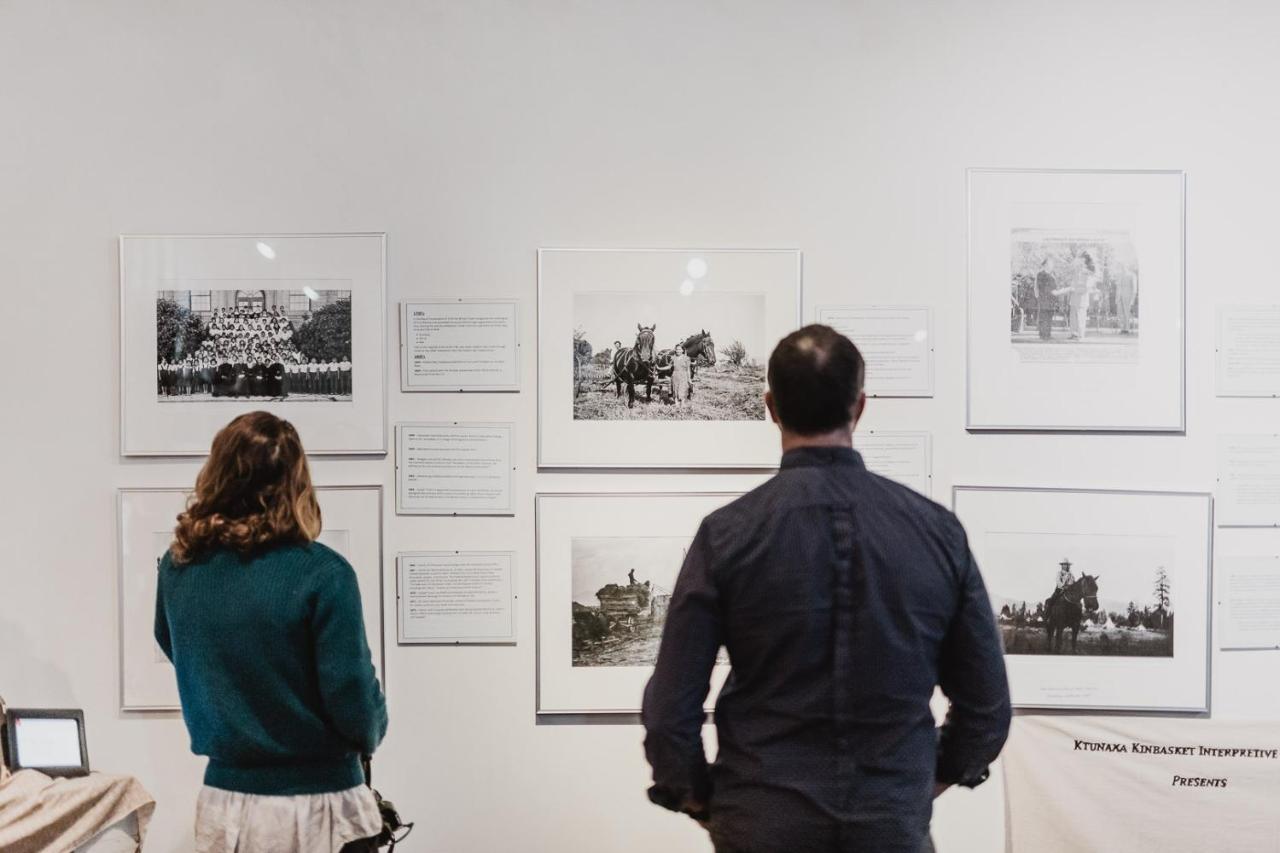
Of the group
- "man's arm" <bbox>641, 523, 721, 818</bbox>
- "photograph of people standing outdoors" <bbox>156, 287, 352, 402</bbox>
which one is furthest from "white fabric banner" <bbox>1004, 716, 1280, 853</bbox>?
"photograph of people standing outdoors" <bbox>156, 287, 352, 402</bbox>

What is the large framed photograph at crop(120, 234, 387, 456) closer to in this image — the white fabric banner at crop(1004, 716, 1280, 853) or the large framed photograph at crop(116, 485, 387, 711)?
the large framed photograph at crop(116, 485, 387, 711)

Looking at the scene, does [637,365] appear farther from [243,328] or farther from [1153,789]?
[1153,789]

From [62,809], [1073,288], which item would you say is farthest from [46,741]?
[1073,288]

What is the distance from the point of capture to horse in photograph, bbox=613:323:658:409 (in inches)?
96.7

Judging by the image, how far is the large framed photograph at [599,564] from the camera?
2447 mm

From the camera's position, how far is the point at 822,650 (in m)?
Answer: 1.35

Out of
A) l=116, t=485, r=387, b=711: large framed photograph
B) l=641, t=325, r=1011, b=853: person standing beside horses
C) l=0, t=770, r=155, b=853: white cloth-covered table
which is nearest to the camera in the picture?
l=641, t=325, r=1011, b=853: person standing beside horses

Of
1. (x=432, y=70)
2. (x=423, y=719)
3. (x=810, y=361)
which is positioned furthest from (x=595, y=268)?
(x=423, y=719)

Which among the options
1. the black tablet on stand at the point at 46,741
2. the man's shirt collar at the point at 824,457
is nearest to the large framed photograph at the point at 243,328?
the black tablet on stand at the point at 46,741

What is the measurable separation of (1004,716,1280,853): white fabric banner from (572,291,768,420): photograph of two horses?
124cm

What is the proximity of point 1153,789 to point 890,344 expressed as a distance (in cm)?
135

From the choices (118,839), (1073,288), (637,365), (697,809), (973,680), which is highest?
(1073,288)

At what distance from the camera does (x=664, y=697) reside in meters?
1.40

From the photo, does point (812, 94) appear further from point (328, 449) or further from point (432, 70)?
point (328, 449)
